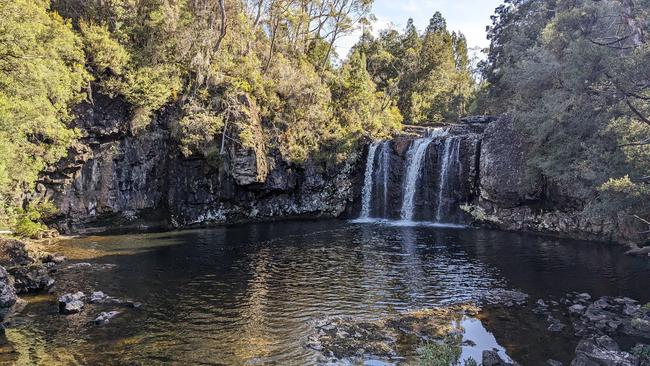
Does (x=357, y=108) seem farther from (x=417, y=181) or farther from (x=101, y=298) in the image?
(x=101, y=298)

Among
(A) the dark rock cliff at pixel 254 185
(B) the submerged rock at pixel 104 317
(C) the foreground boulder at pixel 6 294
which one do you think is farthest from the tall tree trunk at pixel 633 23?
(C) the foreground boulder at pixel 6 294

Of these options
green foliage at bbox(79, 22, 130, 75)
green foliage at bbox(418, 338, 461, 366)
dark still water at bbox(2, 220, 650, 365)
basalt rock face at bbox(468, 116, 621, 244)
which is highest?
green foliage at bbox(79, 22, 130, 75)

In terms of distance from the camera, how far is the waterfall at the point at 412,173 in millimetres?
40031

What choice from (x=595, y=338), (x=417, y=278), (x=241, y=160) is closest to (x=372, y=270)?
(x=417, y=278)

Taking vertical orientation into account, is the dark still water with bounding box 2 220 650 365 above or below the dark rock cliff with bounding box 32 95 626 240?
below

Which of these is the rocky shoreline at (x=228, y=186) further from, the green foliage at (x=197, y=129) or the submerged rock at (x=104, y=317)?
the submerged rock at (x=104, y=317)

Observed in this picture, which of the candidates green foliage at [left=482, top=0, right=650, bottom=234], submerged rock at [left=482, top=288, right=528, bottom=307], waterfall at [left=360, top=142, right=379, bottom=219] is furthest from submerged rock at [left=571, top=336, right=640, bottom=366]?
waterfall at [left=360, top=142, right=379, bottom=219]

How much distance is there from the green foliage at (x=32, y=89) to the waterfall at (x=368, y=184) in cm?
2459

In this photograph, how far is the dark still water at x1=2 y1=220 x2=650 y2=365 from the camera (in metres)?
13.4

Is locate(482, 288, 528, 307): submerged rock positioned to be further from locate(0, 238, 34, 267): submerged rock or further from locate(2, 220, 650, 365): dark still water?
locate(0, 238, 34, 267): submerged rock

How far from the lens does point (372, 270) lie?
22.2m

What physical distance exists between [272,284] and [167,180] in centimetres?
2107

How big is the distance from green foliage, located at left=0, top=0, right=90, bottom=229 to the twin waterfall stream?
24969 millimetres

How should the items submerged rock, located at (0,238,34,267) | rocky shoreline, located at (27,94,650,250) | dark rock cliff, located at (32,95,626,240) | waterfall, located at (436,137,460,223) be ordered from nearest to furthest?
submerged rock, located at (0,238,34,267) < rocky shoreline, located at (27,94,650,250) < dark rock cliff, located at (32,95,626,240) < waterfall, located at (436,137,460,223)
